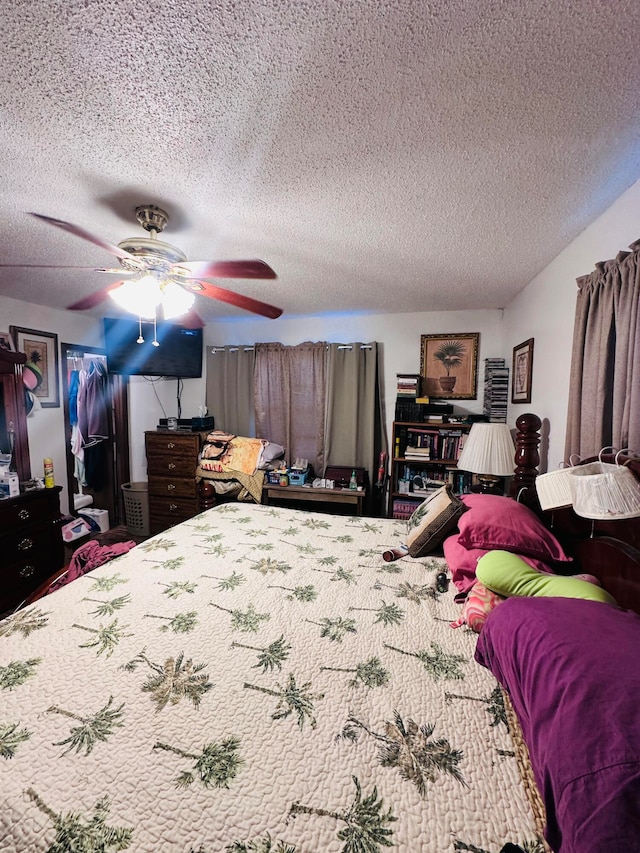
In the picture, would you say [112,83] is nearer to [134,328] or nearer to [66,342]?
[134,328]

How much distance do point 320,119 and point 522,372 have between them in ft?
7.46

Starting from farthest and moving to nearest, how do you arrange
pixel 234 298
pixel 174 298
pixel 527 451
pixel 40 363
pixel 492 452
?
pixel 40 363 → pixel 492 452 → pixel 527 451 → pixel 234 298 → pixel 174 298

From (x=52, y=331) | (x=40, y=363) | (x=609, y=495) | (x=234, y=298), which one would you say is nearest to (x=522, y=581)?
(x=609, y=495)

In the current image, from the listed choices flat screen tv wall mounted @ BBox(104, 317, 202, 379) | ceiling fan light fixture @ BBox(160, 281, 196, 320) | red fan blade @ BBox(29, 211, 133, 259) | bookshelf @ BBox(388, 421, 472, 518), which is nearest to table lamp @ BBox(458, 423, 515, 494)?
bookshelf @ BBox(388, 421, 472, 518)

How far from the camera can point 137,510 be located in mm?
3930

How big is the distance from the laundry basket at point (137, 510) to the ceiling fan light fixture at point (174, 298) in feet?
8.94

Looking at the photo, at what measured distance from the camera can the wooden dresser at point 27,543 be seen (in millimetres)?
2490

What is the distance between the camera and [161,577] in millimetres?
1634

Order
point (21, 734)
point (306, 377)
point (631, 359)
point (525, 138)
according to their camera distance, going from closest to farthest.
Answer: point (21, 734) < point (525, 138) < point (631, 359) < point (306, 377)

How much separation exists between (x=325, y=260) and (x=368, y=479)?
229cm

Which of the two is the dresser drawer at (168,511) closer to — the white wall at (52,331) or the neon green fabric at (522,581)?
the white wall at (52,331)

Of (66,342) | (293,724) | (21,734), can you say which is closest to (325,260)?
(293,724)

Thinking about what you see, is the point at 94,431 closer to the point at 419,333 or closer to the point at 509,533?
the point at 419,333

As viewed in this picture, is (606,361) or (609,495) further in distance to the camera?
(606,361)
